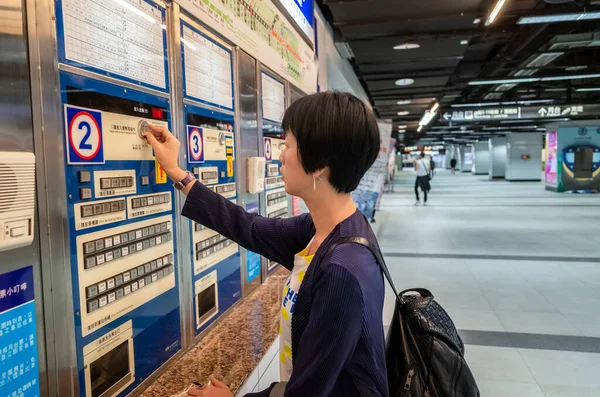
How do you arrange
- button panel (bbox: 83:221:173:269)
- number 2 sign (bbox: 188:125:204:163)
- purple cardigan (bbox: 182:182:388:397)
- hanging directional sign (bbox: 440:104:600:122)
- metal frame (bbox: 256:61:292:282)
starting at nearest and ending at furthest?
purple cardigan (bbox: 182:182:388:397) < button panel (bbox: 83:221:173:269) < number 2 sign (bbox: 188:125:204:163) < metal frame (bbox: 256:61:292:282) < hanging directional sign (bbox: 440:104:600:122)

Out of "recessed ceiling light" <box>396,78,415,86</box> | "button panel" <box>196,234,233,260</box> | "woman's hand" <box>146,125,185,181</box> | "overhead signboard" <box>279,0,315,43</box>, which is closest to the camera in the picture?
"woman's hand" <box>146,125,185,181</box>

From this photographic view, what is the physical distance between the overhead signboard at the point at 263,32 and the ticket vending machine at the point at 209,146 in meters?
0.07

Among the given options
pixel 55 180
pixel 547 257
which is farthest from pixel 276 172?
pixel 547 257

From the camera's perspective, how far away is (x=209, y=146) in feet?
5.79

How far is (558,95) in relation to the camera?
577 inches

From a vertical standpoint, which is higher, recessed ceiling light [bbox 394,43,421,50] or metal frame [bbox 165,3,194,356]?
recessed ceiling light [bbox 394,43,421,50]

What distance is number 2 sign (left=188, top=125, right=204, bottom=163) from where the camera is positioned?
5.25 feet

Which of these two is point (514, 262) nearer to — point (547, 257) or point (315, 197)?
point (547, 257)

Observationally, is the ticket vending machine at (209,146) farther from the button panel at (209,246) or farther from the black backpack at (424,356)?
the black backpack at (424,356)

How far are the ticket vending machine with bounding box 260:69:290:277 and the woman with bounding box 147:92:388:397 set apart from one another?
119 cm

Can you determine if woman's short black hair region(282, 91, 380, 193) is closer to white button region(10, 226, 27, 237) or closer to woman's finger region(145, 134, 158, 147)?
woman's finger region(145, 134, 158, 147)

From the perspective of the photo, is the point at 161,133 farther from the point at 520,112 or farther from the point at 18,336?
the point at 520,112

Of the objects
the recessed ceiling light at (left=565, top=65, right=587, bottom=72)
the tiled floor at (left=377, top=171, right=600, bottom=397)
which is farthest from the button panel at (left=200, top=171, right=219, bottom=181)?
the recessed ceiling light at (left=565, top=65, right=587, bottom=72)

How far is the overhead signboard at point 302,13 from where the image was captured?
2.97m
